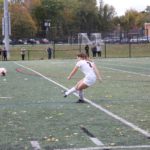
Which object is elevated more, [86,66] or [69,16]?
[69,16]

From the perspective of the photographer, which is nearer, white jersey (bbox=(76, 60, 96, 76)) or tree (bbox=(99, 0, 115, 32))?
white jersey (bbox=(76, 60, 96, 76))

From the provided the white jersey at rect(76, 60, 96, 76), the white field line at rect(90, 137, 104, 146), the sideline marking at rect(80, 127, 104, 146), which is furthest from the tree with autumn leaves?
the white field line at rect(90, 137, 104, 146)

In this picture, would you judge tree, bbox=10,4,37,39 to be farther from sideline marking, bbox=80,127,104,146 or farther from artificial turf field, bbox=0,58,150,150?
sideline marking, bbox=80,127,104,146

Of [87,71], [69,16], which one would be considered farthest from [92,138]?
[69,16]

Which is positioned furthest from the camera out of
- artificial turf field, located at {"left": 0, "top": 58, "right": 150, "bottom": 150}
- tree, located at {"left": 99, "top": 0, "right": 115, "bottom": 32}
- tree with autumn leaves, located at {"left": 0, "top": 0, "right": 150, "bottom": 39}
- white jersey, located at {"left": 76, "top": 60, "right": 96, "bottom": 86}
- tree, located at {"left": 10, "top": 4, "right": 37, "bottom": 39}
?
tree, located at {"left": 99, "top": 0, "right": 115, "bottom": 32}

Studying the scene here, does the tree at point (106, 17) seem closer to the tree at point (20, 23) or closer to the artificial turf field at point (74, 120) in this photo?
the tree at point (20, 23)

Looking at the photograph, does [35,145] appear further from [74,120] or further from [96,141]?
[74,120]

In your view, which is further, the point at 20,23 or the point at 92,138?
the point at 20,23

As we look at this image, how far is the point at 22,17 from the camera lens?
114 meters

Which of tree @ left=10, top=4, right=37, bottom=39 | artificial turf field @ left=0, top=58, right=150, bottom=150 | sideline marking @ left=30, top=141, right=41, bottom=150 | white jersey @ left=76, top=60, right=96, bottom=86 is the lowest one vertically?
artificial turf field @ left=0, top=58, right=150, bottom=150

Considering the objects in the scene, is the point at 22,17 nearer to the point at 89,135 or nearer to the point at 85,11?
the point at 85,11

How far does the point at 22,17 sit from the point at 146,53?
173ft

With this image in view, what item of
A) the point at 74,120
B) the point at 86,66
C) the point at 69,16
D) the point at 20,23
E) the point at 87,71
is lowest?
the point at 74,120

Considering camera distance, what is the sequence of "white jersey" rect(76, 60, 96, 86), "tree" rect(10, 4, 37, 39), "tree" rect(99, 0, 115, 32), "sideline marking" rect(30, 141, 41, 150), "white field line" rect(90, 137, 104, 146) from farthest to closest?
"tree" rect(99, 0, 115, 32)
"tree" rect(10, 4, 37, 39)
"white jersey" rect(76, 60, 96, 86)
"white field line" rect(90, 137, 104, 146)
"sideline marking" rect(30, 141, 41, 150)
